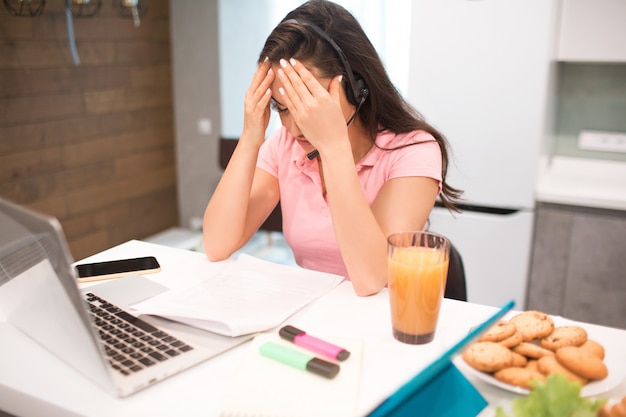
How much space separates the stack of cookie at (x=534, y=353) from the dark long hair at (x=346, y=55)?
597mm

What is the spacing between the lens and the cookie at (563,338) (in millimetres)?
827

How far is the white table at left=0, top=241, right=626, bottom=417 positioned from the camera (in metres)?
0.76

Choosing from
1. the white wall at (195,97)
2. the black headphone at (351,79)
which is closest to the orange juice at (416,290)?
the black headphone at (351,79)

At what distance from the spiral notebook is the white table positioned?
21 millimetres

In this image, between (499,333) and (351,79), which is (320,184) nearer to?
(351,79)

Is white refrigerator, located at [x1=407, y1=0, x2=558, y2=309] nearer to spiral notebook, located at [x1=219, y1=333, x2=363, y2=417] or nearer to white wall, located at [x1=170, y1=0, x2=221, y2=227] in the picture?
white wall, located at [x1=170, y1=0, x2=221, y2=227]

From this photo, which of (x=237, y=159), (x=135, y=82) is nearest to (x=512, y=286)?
(x=237, y=159)

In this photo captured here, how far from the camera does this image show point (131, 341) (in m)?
0.89

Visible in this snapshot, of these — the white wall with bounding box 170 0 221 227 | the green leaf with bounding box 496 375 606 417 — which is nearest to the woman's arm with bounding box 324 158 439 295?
the green leaf with bounding box 496 375 606 417

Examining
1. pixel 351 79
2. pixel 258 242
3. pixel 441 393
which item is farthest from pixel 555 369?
pixel 258 242

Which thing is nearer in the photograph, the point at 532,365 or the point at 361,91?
the point at 532,365

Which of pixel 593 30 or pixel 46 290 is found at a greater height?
pixel 593 30

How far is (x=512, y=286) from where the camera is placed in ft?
7.61

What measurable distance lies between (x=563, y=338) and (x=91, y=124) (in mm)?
2567
